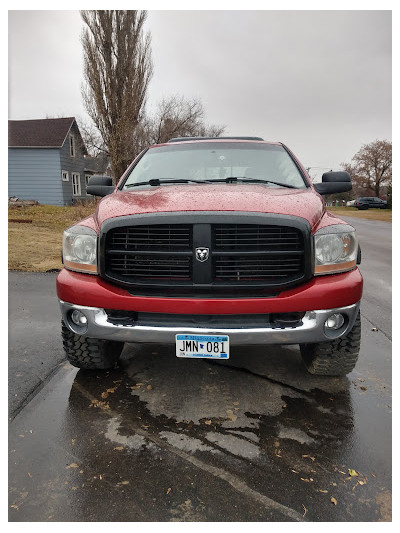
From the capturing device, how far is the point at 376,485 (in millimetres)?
1999

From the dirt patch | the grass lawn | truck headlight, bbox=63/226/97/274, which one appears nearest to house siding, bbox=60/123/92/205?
the grass lawn

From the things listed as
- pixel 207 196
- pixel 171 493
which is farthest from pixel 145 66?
pixel 171 493

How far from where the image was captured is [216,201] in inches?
103

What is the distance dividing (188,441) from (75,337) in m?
1.18

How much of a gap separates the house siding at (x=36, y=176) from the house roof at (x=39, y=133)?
0.44 metres

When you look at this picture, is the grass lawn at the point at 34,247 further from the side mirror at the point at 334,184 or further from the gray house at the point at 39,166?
the gray house at the point at 39,166

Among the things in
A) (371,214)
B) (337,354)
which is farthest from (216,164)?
(371,214)

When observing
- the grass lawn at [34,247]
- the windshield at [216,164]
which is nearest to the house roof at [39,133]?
the grass lawn at [34,247]

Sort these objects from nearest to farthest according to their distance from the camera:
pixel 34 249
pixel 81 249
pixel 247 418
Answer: pixel 247 418 < pixel 81 249 < pixel 34 249

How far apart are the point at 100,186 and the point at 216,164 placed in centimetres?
124

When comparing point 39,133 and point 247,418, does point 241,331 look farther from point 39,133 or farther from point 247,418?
point 39,133

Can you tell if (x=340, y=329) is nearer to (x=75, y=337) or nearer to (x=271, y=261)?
(x=271, y=261)

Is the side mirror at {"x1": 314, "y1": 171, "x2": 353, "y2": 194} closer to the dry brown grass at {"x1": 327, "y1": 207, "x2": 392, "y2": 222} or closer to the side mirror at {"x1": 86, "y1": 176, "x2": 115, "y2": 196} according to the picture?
the side mirror at {"x1": 86, "y1": 176, "x2": 115, "y2": 196}

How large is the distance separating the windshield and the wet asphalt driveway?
1642mm
